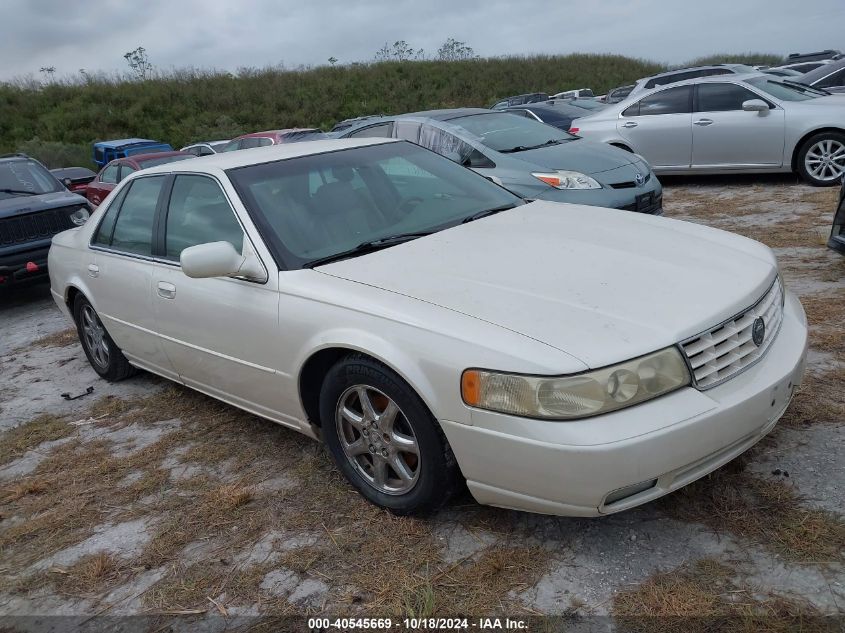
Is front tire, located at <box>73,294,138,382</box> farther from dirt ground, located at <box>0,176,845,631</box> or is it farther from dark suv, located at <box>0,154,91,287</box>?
dark suv, located at <box>0,154,91,287</box>

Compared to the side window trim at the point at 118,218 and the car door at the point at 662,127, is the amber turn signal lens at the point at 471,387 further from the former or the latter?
the car door at the point at 662,127

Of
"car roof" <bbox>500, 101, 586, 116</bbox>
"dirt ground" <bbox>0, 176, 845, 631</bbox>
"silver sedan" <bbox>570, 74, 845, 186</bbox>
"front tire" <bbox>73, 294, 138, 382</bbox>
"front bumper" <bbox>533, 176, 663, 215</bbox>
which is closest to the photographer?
"dirt ground" <bbox>0, 176, 845, 631</bbox>

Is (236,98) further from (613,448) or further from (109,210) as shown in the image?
(613,448)

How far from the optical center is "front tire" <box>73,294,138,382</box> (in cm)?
491

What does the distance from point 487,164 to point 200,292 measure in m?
4.35

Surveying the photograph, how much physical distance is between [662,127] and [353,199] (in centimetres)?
789

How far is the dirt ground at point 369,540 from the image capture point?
2.44 meters

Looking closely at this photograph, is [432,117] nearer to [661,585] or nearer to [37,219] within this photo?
[37,219]

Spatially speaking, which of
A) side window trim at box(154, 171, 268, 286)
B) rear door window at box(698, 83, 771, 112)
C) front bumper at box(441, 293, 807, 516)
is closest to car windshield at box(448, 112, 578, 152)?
rear door window at box(698, 83, 771, 112)

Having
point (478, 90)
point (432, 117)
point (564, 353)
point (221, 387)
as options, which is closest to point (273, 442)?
point (221, 387)

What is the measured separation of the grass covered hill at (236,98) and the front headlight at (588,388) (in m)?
27.7

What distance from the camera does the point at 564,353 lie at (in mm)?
2377

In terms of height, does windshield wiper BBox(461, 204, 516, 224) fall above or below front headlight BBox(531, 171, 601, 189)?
above

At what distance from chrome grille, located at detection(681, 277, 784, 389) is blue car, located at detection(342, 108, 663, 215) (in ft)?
12.7
